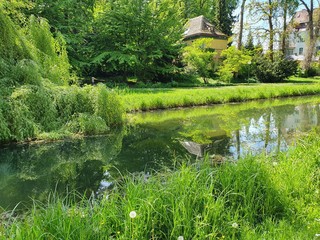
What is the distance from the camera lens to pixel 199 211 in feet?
10.5

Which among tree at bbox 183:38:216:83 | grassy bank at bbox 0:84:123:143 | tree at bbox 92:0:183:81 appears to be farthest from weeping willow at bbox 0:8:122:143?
tree at bbox 183:38:216:83

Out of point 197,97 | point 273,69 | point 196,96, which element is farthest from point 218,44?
point 197,97

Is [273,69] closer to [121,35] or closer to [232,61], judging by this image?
[232,61]

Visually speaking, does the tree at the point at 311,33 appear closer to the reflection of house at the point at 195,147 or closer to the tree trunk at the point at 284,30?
the tree trunk at the point at 284,30

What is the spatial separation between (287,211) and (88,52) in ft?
67.2

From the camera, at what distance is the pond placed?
18.2ft

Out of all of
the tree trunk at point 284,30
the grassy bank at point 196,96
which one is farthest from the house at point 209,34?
the grassy bank at point 196,96

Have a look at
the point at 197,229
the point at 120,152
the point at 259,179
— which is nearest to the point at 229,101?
the point at 120,152

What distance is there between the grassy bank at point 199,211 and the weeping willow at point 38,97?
5.10 m

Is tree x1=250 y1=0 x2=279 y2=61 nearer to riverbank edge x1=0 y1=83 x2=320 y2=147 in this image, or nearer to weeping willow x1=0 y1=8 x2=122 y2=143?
riverbank edge x1=0 y1=83 x2=320 y2=147

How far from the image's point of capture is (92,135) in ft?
29.8

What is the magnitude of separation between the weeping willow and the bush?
20.2 meters

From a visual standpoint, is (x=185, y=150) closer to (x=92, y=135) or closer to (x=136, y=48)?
(x=92, y=135)

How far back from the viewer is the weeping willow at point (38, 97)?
781 centimetres
